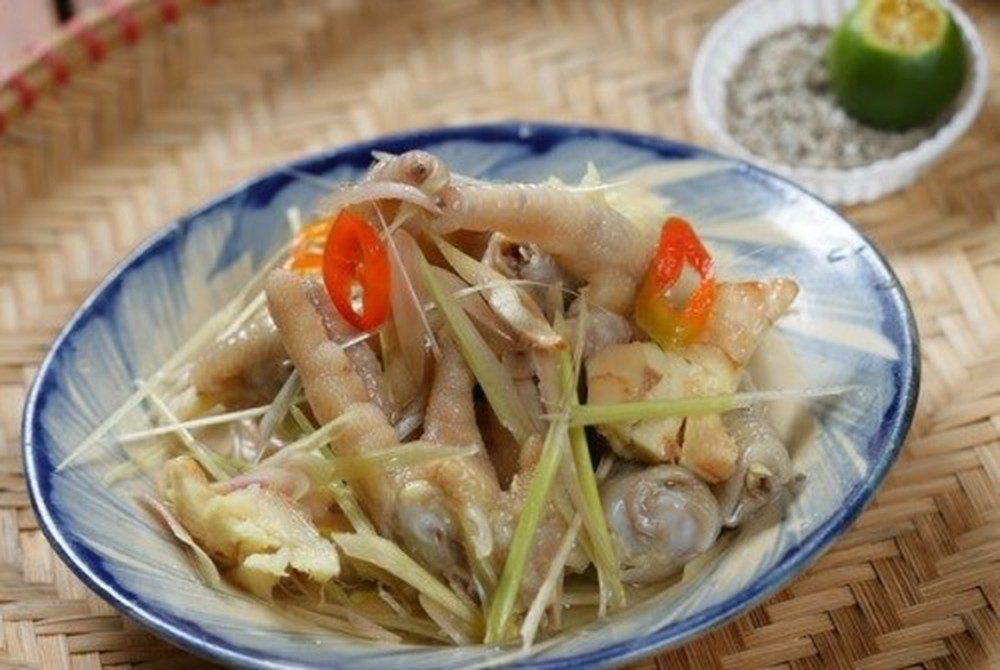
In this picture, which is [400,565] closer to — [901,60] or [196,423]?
[196,423]

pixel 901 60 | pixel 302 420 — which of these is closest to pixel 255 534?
pixel 302 420

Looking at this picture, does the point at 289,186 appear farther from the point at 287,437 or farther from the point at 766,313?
the point at 766,313

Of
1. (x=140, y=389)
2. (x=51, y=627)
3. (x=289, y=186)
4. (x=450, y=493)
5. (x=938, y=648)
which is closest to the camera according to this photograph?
(x=450, y=493)

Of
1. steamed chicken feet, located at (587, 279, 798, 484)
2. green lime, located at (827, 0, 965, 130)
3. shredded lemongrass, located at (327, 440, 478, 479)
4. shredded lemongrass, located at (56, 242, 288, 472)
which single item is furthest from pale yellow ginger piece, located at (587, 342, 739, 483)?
green lime, located at (827, 0, 965, 130)

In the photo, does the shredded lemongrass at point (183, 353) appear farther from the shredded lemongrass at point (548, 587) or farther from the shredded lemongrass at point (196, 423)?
the shredded lemongrass at point (548, 587)

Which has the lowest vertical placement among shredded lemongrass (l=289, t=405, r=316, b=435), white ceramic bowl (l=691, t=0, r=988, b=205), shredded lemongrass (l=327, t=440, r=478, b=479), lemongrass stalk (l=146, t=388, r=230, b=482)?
white ceramic bowl (l=691, t=0, r=988, b=205)

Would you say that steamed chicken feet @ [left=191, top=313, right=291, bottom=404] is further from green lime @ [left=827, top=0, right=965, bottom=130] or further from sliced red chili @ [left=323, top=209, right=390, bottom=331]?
green lime @ [left=827, top=0, right=965, bottom=130]

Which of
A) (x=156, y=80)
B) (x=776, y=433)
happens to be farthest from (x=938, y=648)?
(x=156, y=80)
